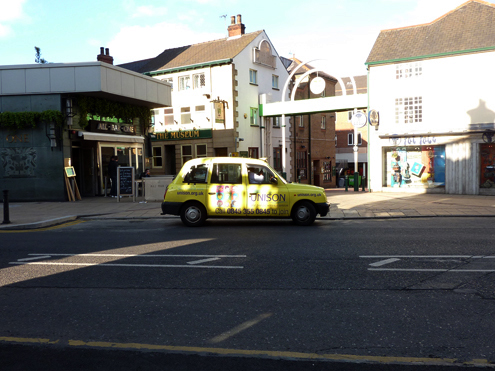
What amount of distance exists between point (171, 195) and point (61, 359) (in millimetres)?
8461

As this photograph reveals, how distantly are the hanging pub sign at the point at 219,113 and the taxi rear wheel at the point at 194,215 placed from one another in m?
18.8

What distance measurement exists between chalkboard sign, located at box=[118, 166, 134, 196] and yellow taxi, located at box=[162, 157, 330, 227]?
7748mm

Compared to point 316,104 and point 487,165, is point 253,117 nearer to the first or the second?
point 316,104

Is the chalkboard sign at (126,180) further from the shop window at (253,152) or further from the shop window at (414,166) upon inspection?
the shop window at (253,152)

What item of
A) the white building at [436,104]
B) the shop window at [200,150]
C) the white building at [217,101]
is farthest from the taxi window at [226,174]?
the shop window at [200,150]

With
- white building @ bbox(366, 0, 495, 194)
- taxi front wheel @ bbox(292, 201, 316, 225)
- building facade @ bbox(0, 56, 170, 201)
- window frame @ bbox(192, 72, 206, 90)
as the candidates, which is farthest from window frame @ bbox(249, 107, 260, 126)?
taxi front wheel @ bbox(292, 201, 316, 225)

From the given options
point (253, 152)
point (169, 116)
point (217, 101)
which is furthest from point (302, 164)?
point (169, 116)

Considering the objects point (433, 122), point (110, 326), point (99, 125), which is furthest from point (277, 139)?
point (110, 326)

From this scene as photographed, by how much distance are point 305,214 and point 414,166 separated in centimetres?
1369

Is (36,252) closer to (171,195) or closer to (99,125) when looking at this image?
(171,195)

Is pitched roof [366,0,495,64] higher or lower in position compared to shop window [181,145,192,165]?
higher

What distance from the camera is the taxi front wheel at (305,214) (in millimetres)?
11883

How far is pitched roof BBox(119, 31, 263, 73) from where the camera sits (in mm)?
31562

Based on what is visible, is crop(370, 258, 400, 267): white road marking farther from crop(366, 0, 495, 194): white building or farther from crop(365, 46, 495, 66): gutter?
crop(365, 46, 495, 66): gutter
